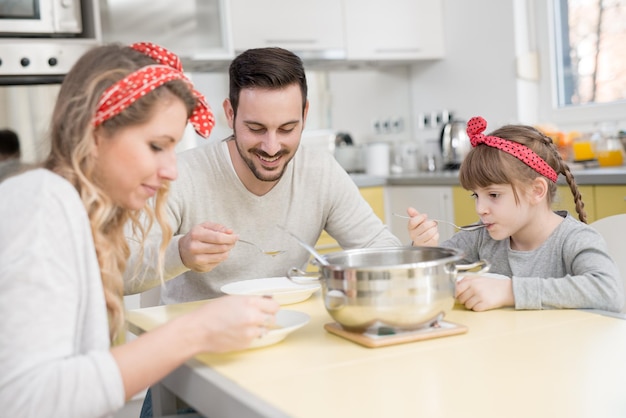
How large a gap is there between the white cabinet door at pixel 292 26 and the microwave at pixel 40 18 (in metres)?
0.87

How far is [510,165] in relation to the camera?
1.76 m

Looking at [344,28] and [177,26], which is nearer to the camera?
[177,26]

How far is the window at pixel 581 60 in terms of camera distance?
3695 mm

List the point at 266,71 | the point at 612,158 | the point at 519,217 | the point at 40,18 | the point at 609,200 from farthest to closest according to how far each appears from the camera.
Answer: the point at 612,158 → the point at 40,18 → the point at 609,200 → the point at 266,71 → the point at 519,217

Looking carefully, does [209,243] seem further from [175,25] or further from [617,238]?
[175,25]

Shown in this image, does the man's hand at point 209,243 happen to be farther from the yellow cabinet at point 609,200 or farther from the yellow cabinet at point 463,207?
the yellow cabinet at point 463,207

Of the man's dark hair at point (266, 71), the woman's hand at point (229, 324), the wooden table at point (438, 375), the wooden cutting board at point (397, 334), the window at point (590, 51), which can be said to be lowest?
the wooden table at point (438, 375)

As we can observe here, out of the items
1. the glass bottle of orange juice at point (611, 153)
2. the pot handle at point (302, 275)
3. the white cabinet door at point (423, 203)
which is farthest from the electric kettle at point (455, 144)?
the pot handle at point (302, 275)

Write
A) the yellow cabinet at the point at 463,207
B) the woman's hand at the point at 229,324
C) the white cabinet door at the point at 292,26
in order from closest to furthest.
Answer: the woman's hand at the point at 229,324 → the yellow cabinet at the point at 463,207 → the white cabinet door at the point at 292,26

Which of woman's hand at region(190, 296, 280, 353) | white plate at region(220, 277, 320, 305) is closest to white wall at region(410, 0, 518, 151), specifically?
white plate at region(220, 277, 320, 305)

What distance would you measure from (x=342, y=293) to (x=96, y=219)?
0.38m

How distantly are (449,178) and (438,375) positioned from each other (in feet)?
8.62

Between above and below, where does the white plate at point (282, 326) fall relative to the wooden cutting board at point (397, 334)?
above

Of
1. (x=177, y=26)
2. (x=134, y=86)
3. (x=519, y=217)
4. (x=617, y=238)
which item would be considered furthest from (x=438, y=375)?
(x=177, y=26)
